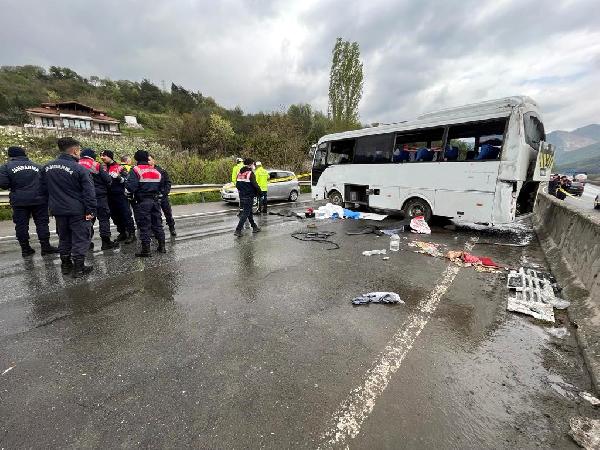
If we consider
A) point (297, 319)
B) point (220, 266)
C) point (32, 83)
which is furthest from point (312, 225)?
point (32, 83)

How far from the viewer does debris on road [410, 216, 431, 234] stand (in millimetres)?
7922

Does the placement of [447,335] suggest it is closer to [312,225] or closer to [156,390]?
[156,390]

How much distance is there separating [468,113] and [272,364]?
7.62 m

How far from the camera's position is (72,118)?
47.8 metres

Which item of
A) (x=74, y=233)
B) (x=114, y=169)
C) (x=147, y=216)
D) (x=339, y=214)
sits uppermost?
(x=114, y=169)

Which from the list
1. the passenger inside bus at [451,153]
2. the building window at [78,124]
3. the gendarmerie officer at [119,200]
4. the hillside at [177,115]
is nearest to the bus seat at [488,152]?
the passenger inside bus at [451,153]

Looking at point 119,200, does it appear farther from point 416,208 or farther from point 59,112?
point 59,112

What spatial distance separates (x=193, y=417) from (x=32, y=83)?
8914 centimetres

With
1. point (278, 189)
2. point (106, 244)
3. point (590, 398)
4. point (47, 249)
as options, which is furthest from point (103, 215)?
point (278, 189)

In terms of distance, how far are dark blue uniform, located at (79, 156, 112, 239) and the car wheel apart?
7.63m

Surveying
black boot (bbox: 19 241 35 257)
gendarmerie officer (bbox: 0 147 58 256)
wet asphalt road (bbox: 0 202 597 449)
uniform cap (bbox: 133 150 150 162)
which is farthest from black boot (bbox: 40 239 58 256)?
uniform cap (bbox: 133 150 150 162)

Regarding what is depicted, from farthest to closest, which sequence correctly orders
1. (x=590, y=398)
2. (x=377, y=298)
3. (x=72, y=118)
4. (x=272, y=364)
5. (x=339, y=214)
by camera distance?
(x=72, y=118) < (x=339, y=214) < (x=377, y=298) < (x=272, y=364) < (x=590, y=398)

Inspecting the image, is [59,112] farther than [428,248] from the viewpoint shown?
Yes

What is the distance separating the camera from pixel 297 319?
3.40 metres
